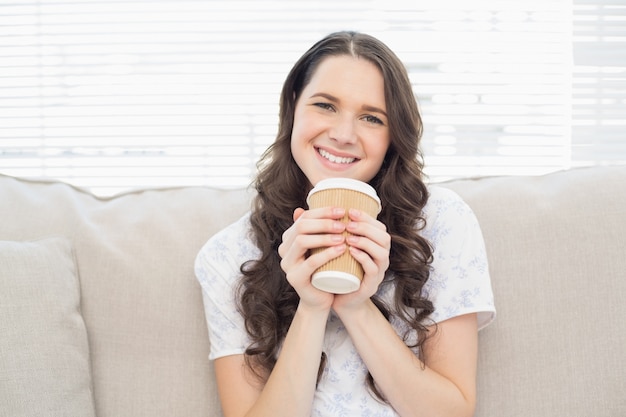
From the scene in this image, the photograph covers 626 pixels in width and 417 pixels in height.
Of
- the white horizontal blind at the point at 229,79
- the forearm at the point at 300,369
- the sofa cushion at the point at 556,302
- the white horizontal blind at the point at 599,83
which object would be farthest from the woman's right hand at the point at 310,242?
the white horizontal blind at the point at 599,83

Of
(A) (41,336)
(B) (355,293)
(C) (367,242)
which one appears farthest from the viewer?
(A) (41,336)

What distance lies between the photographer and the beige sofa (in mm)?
1425

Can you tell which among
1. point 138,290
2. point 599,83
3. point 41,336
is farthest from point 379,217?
point 599,83

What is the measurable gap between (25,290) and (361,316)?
705mm

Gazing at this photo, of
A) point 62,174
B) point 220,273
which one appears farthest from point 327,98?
point 62,174

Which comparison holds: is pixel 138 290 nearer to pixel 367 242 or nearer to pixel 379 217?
pixel 379 217

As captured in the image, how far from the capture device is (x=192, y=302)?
1.52 m

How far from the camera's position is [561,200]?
1.58 m

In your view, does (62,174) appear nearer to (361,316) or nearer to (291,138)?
(291,138)

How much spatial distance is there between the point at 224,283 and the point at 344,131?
42 centimetres

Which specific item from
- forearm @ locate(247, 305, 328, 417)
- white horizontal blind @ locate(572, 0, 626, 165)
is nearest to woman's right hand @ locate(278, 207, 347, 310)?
forearm @ locate(247, 305, 328, 417)

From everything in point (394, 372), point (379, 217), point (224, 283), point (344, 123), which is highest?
point (344, 123)

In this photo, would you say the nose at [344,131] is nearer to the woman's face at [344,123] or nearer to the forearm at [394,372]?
the woman's face at [344,123]

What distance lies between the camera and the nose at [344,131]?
53.5 inches
